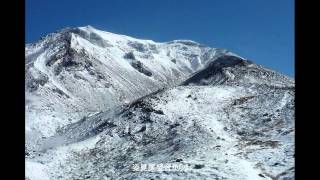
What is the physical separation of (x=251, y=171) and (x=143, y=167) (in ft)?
17.0

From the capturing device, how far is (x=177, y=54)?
14662 centimetres

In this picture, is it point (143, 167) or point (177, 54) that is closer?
point (143, 167)

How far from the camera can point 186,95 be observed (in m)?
39.4

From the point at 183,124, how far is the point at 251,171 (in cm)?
1069

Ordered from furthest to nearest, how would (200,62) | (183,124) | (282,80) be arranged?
(200,62) < (282,80) < (183,124)

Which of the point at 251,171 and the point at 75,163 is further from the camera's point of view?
the point at 75,163

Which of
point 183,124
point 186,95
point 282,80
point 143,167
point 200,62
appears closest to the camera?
point 143,167
